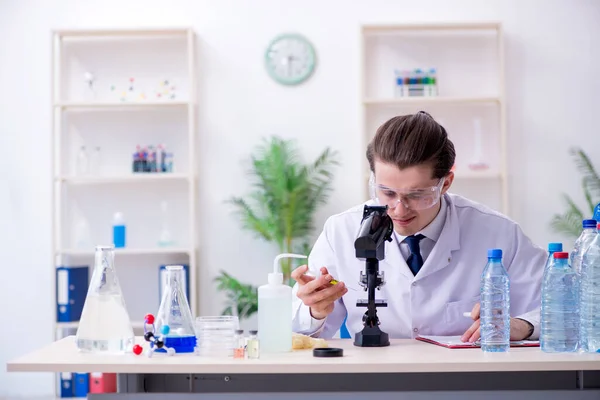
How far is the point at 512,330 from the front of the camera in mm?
2002

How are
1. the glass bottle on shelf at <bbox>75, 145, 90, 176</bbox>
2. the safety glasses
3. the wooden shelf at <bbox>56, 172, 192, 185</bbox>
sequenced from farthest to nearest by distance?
1. the glass bottle on shelf at <bbox>75, 145, 90, 176</bbox>
2. the wooden shelf at <bbox>56, 172, 192, 185</bbox>
3. the safety glasses

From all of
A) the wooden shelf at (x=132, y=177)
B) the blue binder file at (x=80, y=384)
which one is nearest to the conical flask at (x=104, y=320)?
the wooden shelf at (x=132, y=177)

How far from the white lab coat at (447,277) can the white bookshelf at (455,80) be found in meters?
2.30

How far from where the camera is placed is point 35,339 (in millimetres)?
4758

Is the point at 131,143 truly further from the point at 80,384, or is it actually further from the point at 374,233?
the point at 374,233

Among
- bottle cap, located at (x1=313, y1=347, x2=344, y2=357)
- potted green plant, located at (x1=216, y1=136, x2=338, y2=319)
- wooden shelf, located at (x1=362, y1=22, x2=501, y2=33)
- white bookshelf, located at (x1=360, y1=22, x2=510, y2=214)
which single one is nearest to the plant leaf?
white bookshelf, located at (x1=360, y1=22, x2=510, y2=214)

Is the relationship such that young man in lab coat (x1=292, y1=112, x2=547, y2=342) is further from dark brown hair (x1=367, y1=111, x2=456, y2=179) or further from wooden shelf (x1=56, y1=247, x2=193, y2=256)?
wooden shelf (x1=56, y1=247, x2=193, y2=256)

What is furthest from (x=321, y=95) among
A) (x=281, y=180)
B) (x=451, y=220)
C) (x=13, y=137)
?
(x=451, y=220)

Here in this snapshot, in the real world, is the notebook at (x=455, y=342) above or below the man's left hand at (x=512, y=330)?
below

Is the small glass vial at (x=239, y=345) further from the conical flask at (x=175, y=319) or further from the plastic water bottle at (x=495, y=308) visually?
the plastic water bottle at (x=495, y=308)

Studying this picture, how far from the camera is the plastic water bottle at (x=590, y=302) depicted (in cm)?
179

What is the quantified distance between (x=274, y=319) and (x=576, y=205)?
3.24m

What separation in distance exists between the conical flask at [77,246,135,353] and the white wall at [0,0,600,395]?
2.88 meters

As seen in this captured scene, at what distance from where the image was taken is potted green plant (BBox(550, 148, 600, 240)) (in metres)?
4.45
